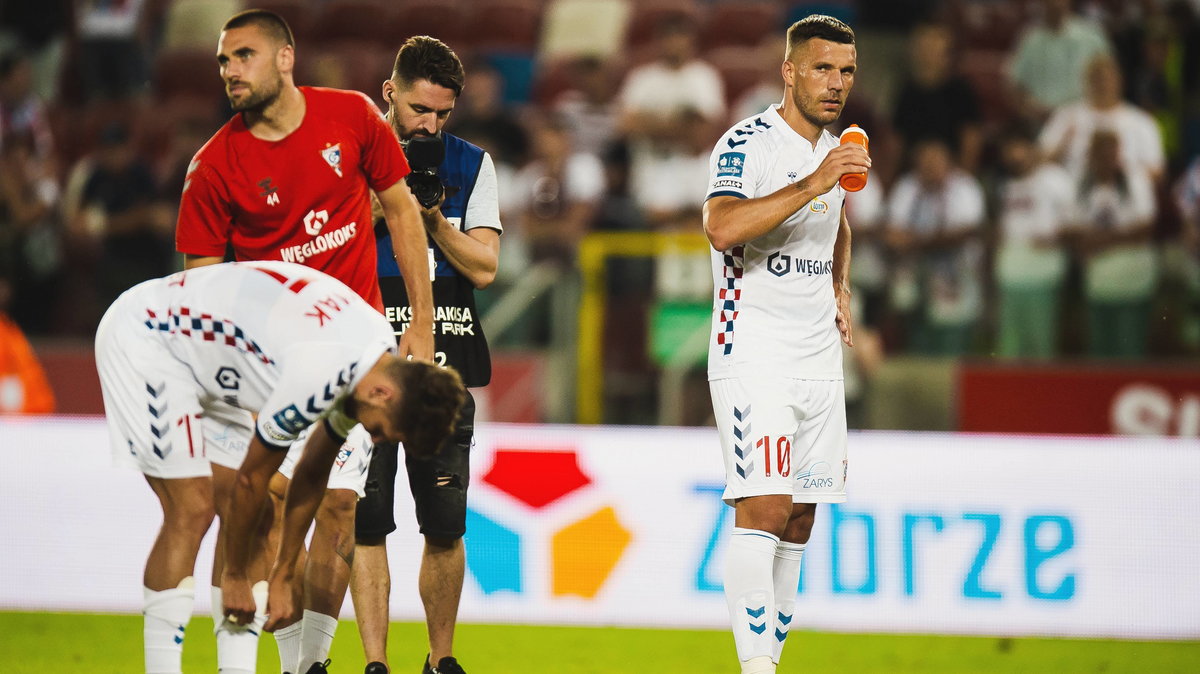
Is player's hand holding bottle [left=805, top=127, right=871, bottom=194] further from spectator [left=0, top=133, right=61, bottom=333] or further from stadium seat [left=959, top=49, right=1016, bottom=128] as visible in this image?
spectator [left=0, top=133, right=61, bottom=333]

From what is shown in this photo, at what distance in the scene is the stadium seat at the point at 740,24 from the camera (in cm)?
1419

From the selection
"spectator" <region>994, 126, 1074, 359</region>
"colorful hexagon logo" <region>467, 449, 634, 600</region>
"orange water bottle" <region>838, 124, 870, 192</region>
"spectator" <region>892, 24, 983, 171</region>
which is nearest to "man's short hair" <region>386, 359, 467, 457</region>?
"orange water bottle" <region>838, 124, 870, 192</region>

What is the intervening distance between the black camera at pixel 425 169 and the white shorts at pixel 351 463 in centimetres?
95

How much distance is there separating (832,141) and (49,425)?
5149mm

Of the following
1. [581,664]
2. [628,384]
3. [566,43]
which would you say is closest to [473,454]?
[581,664]

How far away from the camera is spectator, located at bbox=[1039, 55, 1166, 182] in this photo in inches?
429

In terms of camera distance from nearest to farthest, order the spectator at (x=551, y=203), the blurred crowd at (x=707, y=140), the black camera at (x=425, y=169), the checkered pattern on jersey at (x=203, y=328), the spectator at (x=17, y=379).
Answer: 1. the checkered pattern on jersey at (x=203, y=328)
2. the black camera at (x=425, y=169)
3. the blurred crowd at (x=707, y=140)
4. the spectator at (x=551, y=203)
5. the spectator at (x=17, y=379)

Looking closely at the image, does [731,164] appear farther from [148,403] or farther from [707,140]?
[707,140]

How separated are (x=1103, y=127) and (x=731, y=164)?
255 inches

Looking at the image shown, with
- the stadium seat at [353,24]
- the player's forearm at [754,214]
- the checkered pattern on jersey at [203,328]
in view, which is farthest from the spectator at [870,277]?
the stadium seat at [353,24]

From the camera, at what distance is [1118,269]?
33.3 feet

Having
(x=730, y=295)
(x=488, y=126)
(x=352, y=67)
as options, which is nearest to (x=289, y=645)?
(x=730, y=295)

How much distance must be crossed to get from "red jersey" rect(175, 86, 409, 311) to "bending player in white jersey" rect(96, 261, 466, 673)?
0.56 m

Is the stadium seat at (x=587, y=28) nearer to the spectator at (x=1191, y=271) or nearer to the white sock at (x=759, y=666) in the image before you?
the spectator at (x=1191, y=271)
